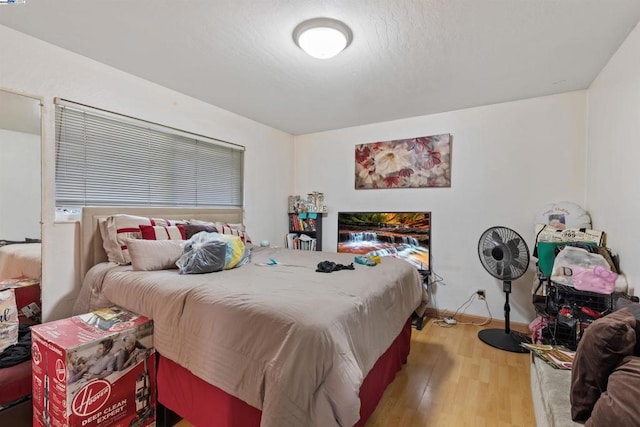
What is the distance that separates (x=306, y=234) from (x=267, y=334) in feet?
10.1

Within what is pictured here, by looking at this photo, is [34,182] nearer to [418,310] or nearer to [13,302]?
[13,302]

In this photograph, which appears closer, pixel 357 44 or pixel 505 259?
pixel 357 44

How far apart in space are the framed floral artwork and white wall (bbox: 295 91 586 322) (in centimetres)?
8

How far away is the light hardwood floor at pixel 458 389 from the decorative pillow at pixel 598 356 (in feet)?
2.79

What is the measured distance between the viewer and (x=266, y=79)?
8.39 ft

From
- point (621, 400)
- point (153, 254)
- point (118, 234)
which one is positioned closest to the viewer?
point (621, 400)

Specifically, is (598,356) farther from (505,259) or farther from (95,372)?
(95,372)

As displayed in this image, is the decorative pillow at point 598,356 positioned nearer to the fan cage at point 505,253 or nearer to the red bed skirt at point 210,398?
the red bed skirt at point 210,398

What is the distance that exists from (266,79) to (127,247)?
178 centimetres

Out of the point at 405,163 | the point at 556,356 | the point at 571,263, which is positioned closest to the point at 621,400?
the point at 556,356

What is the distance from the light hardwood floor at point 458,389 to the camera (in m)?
1.72

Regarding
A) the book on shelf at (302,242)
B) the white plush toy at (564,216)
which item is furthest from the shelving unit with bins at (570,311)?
the book on shelf at (302,242)

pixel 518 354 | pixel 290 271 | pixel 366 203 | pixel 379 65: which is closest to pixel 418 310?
pixel 518 354

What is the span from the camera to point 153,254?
2.04 meters
